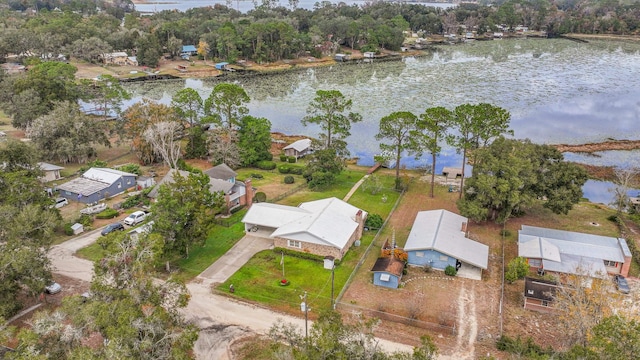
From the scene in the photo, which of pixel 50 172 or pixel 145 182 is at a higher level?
pixel 50 172

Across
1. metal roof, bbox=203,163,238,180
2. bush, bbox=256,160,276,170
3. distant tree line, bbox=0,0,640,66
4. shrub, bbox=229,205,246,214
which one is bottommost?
shrub, bbox=229,205,246,214

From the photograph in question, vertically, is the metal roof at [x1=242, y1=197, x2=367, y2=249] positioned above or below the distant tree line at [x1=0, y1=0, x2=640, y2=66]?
below

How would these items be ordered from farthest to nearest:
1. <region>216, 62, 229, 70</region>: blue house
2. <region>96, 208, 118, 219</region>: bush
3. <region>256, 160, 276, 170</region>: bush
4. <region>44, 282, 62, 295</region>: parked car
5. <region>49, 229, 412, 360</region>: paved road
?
1. <region>216, 62, 229, 70</region>: blue house
2. <region>256, 160, 276, 170</region>: bush
3. <region>96, 208, 118, 219</region>: bush
4. <region>44, 282, 62, 295</region>: parked car
5. <region>49, 229, 412, 360</region>: paved road

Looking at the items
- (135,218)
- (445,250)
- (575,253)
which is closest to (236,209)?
(135,218)

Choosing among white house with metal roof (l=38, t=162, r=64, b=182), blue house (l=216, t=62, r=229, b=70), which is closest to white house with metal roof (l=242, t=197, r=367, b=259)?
white house with metal roof (l=38, t=162, r=64, b=182)

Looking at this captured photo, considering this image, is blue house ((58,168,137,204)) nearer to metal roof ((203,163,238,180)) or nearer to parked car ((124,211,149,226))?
parked car ((124,211,149,226))

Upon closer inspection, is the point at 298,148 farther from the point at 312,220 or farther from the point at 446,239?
the point at 446,239

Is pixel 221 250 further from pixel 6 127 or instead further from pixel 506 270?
pixel 6 127
